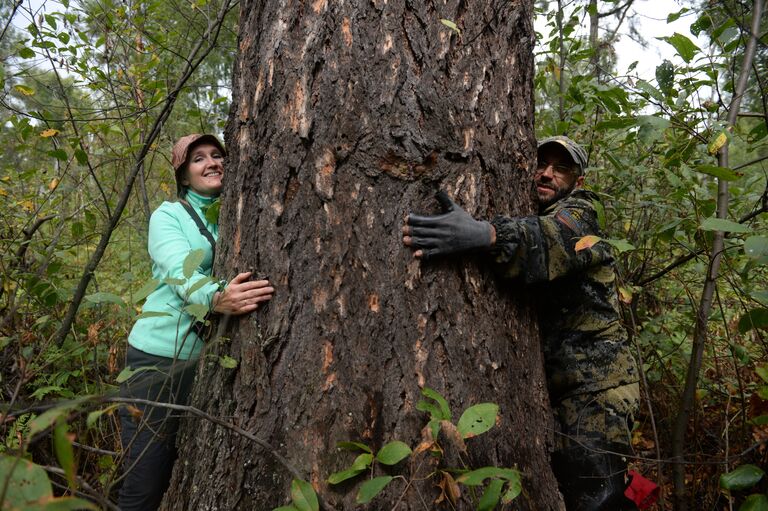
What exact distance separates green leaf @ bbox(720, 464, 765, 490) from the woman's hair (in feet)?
8.74

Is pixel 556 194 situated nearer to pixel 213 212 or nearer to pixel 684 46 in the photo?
pixel 684 46

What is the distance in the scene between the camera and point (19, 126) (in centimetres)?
325

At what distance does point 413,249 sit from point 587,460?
45.1 inches

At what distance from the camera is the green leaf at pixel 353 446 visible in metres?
1.41

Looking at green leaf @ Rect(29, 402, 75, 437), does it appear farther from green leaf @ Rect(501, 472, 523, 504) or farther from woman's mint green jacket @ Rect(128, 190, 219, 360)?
woman's mint green jacket @ Rect(128, 190, 219, 360)

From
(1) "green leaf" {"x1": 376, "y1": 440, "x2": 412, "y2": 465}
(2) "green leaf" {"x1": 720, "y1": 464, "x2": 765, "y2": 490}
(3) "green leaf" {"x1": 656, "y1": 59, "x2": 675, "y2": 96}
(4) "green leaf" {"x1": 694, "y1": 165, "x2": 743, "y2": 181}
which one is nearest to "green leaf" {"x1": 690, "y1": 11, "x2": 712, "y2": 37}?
(3) "green leaf" {"x1": 656, "y1": 59, "x2": 675, "y2": 96}

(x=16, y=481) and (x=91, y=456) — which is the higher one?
(x=16, y=481)

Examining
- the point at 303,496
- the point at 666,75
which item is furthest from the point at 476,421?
the point at 666,75

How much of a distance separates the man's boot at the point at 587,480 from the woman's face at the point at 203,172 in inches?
83.9

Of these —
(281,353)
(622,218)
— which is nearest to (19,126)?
(281,353)

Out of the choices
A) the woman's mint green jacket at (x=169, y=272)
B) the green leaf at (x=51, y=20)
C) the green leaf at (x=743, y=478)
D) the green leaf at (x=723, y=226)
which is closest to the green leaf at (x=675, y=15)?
the green leaf at (x=723, y=226)

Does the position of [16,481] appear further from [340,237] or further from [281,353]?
[340,237]

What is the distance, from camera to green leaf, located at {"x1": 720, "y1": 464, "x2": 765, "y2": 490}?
1.57m

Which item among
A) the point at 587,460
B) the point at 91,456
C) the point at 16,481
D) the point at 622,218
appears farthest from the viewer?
the point at 622,218
